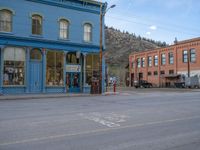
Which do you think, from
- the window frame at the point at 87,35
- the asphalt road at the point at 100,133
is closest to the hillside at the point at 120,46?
the window frame at the point at 87,35

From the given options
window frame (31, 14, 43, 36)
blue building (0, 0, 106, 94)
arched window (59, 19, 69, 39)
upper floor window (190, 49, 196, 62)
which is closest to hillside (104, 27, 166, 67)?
upper floor window (190, 49, 196, 62)

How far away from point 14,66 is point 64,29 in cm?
653

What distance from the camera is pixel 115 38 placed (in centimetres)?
11844

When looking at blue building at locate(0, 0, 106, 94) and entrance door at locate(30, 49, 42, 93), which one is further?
entrance door at locate(30, 49, 42, 93)

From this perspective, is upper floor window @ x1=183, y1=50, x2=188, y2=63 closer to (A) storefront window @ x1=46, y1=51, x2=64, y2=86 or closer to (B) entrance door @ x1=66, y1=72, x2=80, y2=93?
(B) entrance door @ x1=66, y1=72, x2=80, y2=93

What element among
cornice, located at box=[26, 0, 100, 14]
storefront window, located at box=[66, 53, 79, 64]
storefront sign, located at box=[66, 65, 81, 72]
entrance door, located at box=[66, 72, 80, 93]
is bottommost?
entrance door, located at box=[66, 72, 80, 93]

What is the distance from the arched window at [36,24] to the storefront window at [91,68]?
6007 mm

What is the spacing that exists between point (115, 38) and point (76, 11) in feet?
296

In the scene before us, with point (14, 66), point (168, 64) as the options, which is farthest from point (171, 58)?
point (14, 66)

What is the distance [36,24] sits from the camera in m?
26.7

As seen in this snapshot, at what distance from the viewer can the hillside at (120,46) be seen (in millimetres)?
99412

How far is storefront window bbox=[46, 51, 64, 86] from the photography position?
89.6 ft

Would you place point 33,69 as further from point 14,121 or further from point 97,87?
point 14,121

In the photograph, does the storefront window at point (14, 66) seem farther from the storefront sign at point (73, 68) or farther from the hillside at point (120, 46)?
the hillside at point (120, 46)
